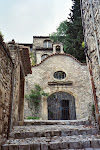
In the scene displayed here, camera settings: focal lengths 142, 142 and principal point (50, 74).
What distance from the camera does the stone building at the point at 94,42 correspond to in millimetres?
4742

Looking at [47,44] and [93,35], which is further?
[47,44]

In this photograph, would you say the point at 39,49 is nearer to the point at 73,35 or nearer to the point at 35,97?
the point at 73,35

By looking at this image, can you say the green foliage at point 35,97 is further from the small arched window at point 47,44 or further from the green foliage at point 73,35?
the small arched window at point 47,44

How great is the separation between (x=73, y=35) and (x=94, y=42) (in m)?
14.8

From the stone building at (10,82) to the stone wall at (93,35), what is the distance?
103 inches

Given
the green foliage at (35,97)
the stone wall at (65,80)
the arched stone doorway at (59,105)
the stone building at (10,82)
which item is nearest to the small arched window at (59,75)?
the stone wall at (65,80)

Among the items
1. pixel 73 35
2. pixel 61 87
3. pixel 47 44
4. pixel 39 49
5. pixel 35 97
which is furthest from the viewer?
pixel 47 44

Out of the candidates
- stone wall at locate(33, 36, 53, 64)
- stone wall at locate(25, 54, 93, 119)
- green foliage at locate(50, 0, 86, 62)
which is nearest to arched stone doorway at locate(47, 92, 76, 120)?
stone wall at locate(25, 54, 93, 119)

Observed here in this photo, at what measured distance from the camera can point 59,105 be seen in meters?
12.4

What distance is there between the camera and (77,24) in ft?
62.1

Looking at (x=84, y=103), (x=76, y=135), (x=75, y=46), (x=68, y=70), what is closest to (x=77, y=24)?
(x=75, y=46)

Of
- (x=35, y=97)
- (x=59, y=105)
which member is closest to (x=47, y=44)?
(x=59, y=105)

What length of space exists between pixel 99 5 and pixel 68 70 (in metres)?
9.09

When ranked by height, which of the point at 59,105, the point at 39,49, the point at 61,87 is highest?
the point at 39,49
